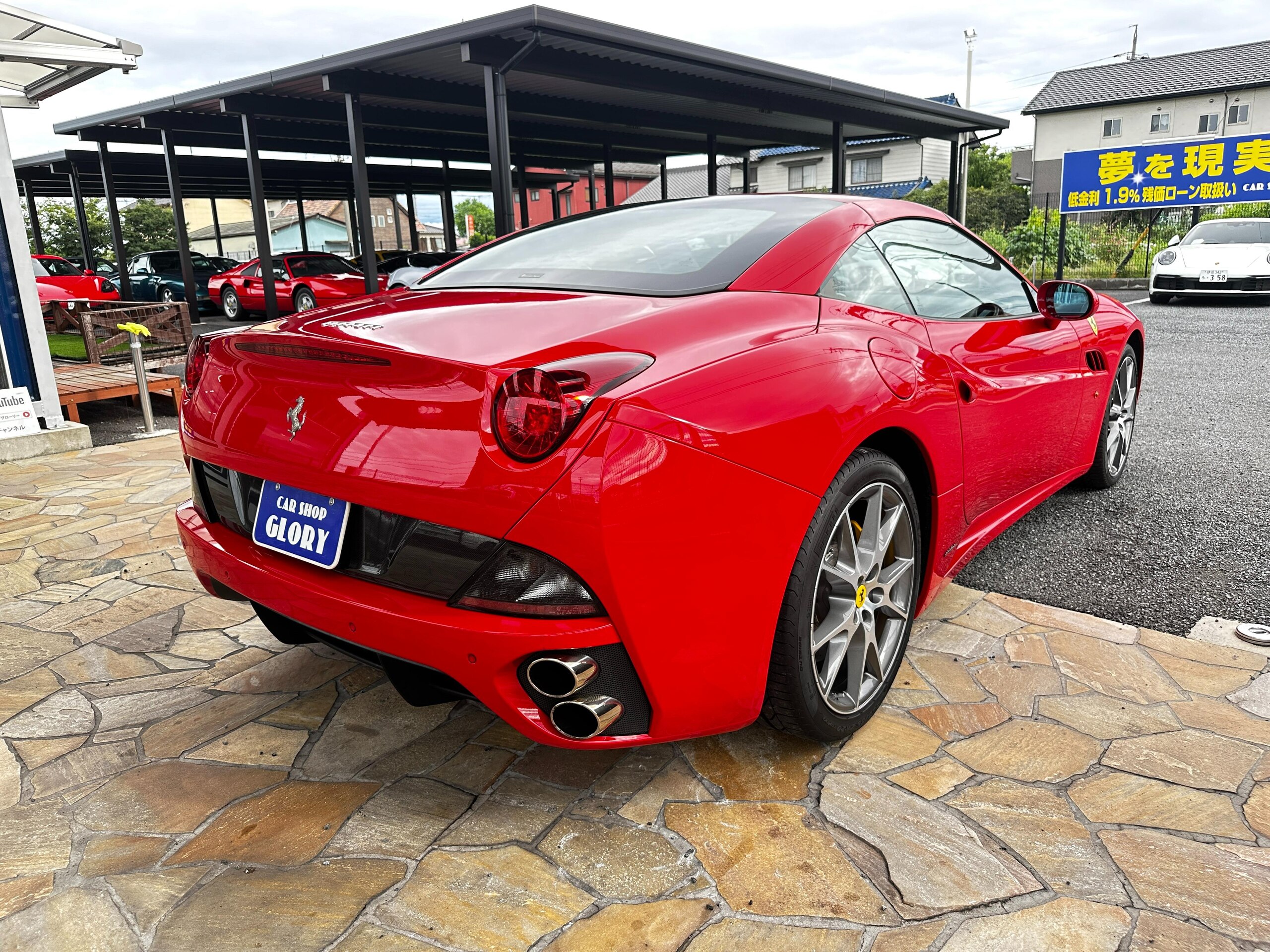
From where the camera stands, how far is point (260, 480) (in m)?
2.03

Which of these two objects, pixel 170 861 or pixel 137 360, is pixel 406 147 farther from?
pixel 170 861

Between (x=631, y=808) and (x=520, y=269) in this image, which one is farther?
(x=520, y=269)

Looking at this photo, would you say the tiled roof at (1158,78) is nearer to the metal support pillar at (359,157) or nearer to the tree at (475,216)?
the metal support pillar at (359,157)

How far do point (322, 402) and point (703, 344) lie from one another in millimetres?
792

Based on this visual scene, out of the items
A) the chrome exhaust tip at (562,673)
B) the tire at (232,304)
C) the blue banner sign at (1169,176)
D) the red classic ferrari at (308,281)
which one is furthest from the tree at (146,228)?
the chrome exhaust tip at (562,673)

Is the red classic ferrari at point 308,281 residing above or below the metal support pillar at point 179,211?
below

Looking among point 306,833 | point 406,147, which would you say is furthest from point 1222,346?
point 406,147

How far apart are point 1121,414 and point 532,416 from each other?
3.58 meters

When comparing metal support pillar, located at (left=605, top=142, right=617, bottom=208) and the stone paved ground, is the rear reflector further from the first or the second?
metal support pillar, located at (left=605, top=142, right=617, bottom=208)

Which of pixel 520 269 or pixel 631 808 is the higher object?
pixel 520 269

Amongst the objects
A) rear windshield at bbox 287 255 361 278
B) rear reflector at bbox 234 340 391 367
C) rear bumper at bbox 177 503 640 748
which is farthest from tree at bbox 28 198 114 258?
rear bumper at bbox 177 503 640 748

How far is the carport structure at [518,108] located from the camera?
30.7 feet

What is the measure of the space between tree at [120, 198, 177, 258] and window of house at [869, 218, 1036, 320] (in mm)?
48730

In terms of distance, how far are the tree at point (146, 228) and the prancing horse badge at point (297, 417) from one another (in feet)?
→ 161
